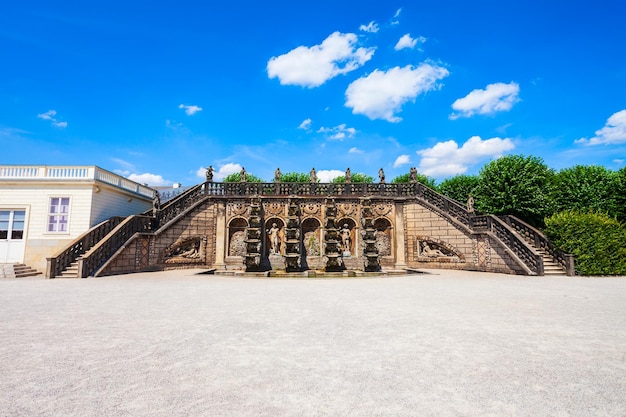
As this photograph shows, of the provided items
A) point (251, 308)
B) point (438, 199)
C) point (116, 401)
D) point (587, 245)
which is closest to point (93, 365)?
point (116, 401)

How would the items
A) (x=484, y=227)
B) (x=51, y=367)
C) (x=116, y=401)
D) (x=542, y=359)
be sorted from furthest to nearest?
(x=484, y=227) < (x=542, y=359) < (x=51, y=367) < (x=116, y=401)

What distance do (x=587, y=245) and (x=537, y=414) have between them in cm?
2036

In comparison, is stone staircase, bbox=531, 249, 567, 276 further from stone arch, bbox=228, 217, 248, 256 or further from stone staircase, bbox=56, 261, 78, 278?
stone staircase, bbox=56, 261, 78, 278

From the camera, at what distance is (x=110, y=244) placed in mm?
18938

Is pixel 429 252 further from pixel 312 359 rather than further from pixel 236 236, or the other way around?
pixel 312 359

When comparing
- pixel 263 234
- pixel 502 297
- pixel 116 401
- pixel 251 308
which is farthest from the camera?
pixel 263 234

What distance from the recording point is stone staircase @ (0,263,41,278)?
1759cm

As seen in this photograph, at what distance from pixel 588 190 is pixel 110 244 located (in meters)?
37.3

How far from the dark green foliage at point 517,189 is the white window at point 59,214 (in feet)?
99.3

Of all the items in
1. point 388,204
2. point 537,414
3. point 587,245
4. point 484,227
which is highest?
point 388,204

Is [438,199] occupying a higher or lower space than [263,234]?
higher

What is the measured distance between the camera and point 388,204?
87.3ft

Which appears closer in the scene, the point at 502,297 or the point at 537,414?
the point at 537,414

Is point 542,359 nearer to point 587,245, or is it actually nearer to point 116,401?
point 116,401
